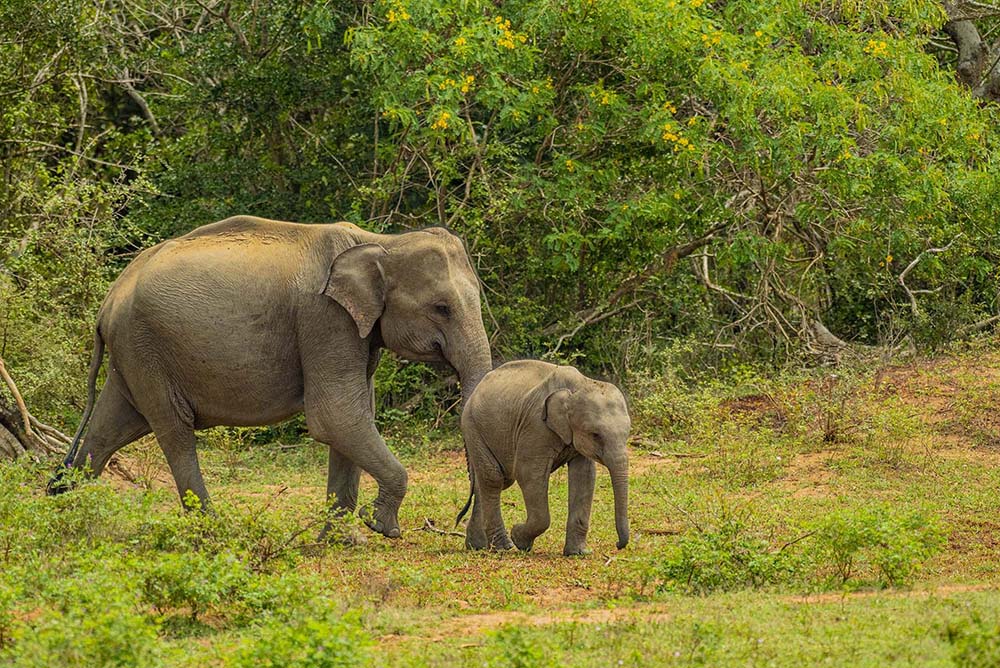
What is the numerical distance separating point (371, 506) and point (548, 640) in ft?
12.5

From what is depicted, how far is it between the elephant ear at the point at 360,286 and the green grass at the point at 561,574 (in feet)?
4.68

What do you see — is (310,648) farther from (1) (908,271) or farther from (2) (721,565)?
(1) (908,271)

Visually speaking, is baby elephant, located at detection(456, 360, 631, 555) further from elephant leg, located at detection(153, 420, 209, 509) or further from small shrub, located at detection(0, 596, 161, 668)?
small shrub, located at detection(0, 596, 161, 668)

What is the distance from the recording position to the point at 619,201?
49.5 feet

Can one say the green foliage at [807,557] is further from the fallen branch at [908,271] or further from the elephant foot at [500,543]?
the fallen branch at [908,271]

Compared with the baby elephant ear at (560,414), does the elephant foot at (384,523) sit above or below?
below

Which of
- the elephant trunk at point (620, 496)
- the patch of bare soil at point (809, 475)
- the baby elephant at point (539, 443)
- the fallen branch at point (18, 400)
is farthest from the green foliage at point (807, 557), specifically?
the fallen branch at point (18, 400)

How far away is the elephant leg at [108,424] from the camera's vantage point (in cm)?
1030

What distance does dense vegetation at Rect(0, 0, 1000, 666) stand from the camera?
1320cm

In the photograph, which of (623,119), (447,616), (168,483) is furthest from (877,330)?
(447,616)

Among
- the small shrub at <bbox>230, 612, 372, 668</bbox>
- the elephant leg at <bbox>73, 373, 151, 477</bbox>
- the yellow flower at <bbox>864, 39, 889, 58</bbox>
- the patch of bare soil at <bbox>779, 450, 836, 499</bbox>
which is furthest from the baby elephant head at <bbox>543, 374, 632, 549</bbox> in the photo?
the yellow flower at <bbox>864, 39, 889, 58</bbox>

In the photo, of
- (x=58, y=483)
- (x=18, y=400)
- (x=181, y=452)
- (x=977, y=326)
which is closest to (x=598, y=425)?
(x=181, y=452)

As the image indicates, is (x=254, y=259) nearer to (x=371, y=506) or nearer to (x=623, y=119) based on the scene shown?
(x=371, y=506)

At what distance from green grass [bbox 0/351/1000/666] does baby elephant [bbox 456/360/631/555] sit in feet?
0.94
